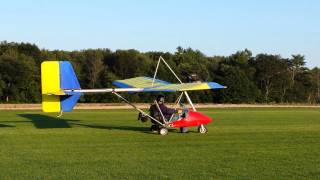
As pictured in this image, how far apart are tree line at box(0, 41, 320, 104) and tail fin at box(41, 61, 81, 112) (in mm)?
48432

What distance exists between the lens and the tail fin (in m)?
21.2

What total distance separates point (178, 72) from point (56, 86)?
201ft

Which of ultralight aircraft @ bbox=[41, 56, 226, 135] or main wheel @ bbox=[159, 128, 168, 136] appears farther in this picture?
ultralight aircraft @ bbox=[41, 56, 226, 135]

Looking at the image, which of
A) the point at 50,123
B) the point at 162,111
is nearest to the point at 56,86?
the point at 162,111

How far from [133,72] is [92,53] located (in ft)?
29.6

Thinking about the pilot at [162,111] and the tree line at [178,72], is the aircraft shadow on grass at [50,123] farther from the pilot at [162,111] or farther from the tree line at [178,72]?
the tree line at [178,72]

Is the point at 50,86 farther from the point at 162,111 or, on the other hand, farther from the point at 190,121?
the point at 190,121

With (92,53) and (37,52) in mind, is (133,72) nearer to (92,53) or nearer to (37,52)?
(92,53)

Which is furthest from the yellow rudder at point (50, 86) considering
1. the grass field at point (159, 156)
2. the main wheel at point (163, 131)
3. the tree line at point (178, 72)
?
the tree line at point (178, 72)

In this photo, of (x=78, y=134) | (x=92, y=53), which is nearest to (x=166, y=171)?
(x=78, y=134)

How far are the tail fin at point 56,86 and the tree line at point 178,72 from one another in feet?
159

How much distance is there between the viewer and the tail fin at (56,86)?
2125 cm

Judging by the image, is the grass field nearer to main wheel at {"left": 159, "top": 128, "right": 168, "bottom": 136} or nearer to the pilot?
main wheel at {"left": 159, "top": 128, "right": 168, "bottom": 136}

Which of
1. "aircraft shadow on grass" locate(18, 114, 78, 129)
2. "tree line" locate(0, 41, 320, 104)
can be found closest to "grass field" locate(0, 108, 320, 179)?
"aircraft shadow on grass" locate(18, 114, 78, 129)
